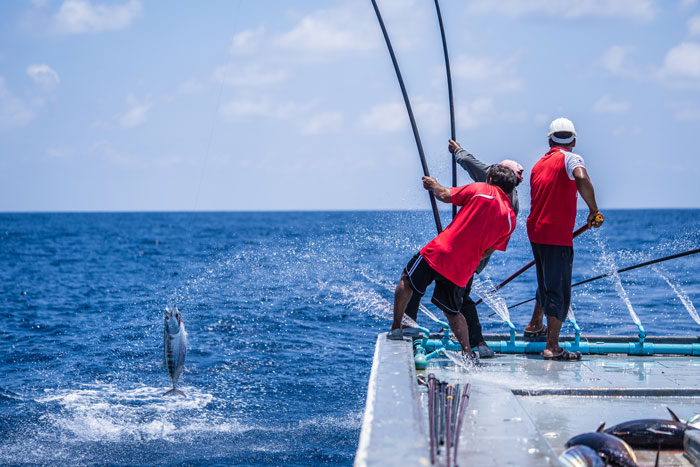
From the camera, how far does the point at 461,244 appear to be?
16.7 ft

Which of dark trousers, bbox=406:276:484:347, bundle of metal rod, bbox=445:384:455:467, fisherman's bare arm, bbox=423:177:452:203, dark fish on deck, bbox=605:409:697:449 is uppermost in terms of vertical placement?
fisherman's bare arm, bbox=423:177:452:203

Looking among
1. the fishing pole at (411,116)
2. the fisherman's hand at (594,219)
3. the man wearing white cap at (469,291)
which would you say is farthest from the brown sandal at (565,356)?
the fishing pole at (411,116)

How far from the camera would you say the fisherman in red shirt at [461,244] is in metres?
5.03

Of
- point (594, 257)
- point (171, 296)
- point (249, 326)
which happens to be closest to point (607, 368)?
point (249, 326)

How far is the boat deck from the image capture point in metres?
3.10

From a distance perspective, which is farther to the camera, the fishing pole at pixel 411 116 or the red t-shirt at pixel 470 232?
the fishing pole at pixel 411 116

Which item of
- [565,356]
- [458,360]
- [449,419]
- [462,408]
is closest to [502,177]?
[458,360]

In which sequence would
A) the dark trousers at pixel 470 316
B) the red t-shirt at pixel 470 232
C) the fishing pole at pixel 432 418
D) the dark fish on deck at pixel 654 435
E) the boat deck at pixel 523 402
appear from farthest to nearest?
the dark trousers at pixel 470 316 → the red t-shirt at pixel 470 232 → the dark fish on deck at pixel 654 435 → the boat deck at pixel 523 402 → the fishing pole at pixel 432 418

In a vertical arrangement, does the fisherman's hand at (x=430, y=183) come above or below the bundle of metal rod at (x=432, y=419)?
above

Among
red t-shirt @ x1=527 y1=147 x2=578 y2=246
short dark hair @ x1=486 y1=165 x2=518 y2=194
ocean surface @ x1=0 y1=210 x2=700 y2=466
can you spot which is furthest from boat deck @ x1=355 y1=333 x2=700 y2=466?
ocean surface @ x1=0 y1=210 x2=700 y2=466

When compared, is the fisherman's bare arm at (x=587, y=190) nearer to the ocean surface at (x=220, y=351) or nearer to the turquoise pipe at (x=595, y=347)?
the turquoise pipe at (x=595, y=347)

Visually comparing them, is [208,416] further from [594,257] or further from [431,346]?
[594,257]

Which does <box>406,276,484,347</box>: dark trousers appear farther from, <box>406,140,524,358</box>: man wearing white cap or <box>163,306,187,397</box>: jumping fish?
<box>163,306,187,397</box>: jumping fish

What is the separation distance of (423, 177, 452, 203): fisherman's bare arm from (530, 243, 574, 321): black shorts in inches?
37.5
